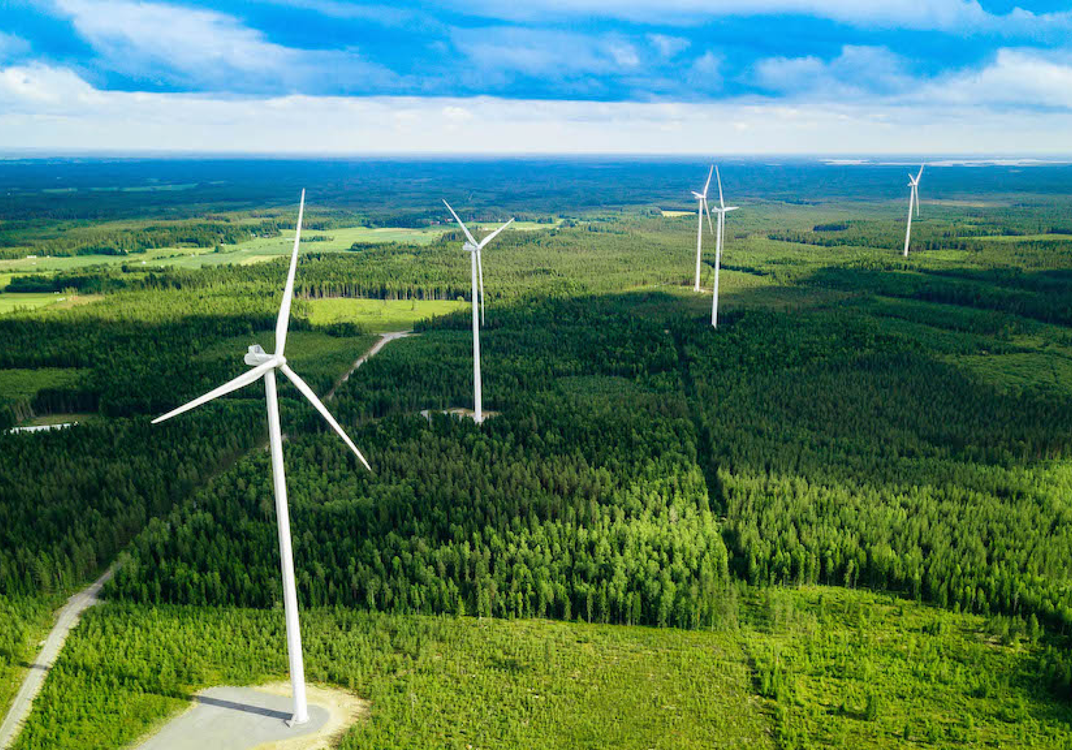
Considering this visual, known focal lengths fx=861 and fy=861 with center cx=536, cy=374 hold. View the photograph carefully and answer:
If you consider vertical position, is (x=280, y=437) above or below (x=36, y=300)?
above

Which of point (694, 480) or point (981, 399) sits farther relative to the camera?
point (981, 399)

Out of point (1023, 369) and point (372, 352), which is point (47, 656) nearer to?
point (372, 352)

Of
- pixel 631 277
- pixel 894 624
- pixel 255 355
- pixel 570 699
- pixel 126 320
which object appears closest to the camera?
pixel 255 355

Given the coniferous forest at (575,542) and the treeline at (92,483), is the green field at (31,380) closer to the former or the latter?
the coniferous forest at (575,542)

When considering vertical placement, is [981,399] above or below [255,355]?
below

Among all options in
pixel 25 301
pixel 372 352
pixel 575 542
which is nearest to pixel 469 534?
pixel 575 542

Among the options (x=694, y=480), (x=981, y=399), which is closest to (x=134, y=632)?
(x=694, y=480)

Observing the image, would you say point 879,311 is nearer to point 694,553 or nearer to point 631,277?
point 631,277
